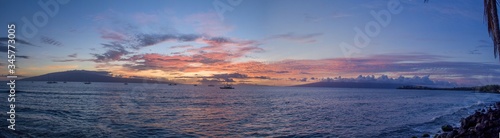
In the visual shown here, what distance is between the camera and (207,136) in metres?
25.2

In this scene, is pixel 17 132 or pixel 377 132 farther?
pixel 377 132

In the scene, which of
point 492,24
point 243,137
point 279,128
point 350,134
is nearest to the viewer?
point 492,24

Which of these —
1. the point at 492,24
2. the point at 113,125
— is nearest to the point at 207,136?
the point at 113,125

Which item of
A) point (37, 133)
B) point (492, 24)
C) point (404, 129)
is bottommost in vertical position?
point (404, 129)

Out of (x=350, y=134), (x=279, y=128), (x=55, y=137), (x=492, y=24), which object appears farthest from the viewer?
(x=279, y=128)

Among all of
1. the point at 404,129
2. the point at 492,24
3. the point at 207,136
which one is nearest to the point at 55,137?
the point at 207,136

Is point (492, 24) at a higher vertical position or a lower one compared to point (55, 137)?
higher

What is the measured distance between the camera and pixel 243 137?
24.9 meters

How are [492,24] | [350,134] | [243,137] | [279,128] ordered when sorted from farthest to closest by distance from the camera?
[279,128]
[350,134]
[243,137]
[492,24]

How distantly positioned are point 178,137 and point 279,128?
10.8 meters

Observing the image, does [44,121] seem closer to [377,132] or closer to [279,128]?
[279,128]

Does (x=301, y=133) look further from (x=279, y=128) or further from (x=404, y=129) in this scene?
(x=404, y=129)

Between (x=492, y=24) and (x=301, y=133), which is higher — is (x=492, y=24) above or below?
above

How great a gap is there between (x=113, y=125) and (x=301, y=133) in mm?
19474
